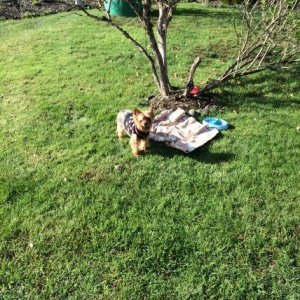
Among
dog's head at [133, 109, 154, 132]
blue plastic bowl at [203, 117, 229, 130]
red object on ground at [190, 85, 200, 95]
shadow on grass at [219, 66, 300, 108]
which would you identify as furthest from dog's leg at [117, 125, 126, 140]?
shadow on grass at [219, 66, 300, 108]

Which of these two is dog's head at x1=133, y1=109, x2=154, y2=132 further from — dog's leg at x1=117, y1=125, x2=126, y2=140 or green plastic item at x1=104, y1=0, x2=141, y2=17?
→ green plastic item at x1=104, y1=0, x2=141, y2=17

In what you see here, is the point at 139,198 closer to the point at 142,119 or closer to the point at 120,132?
the point at 142,119

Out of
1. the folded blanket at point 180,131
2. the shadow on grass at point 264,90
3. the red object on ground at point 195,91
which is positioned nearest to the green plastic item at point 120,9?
the shadow on grass at point 264,90

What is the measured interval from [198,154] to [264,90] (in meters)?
2.42

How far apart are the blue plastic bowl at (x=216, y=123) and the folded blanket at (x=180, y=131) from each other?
0.36 feet

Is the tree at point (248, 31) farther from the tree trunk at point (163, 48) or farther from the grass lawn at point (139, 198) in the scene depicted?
the grass lawn at point (139, 198)

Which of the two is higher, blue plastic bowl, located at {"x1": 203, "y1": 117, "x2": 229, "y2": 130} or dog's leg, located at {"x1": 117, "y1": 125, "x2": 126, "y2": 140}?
dog's leg, located at {"x1": 117, "y1": 125, "x2": 126, "y2": 140}

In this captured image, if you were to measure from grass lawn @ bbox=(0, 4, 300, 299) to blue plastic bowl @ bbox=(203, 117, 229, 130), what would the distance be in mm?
191

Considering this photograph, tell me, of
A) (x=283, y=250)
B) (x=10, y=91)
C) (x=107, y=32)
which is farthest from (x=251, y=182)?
(x=107, y=32)

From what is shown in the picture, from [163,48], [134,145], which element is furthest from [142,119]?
[163,48]

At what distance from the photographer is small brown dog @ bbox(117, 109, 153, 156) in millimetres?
4844

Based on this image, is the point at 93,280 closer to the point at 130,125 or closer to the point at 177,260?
the point at 177,260

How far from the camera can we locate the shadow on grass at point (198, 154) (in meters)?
5.22

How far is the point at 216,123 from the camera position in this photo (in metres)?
5.89
